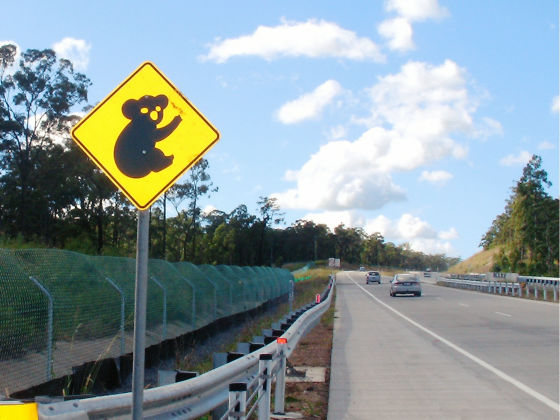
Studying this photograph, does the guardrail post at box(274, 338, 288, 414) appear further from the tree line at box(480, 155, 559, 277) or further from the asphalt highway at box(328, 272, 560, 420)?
the tree line at box(480, 155, 559, 277)

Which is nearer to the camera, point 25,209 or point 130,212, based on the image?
point 25,209

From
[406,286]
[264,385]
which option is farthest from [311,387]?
[406,286]

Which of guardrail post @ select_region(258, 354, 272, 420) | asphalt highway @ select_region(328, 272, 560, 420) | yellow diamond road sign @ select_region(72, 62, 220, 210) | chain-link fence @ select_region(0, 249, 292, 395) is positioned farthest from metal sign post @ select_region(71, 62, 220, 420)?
asphalt highway @ select_region(328, 272, 560, 420)

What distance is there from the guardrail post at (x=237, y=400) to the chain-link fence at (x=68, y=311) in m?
2.96

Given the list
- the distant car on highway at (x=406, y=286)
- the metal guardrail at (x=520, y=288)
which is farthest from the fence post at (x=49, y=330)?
the distant car on highway at (x=406, y=286)

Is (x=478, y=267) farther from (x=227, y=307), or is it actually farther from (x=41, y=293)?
(x=41, y=293)

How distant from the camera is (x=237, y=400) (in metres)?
4.98

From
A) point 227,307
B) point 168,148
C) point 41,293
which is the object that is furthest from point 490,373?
point 227,307

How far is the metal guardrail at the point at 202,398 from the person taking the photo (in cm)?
303

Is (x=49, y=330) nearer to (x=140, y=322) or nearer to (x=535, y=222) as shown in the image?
(x=140, y=322)

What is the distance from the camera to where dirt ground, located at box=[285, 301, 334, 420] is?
28.7 ft

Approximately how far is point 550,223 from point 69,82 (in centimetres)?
5387

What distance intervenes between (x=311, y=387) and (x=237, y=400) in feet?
18.2

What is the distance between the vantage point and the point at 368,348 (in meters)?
15.5
